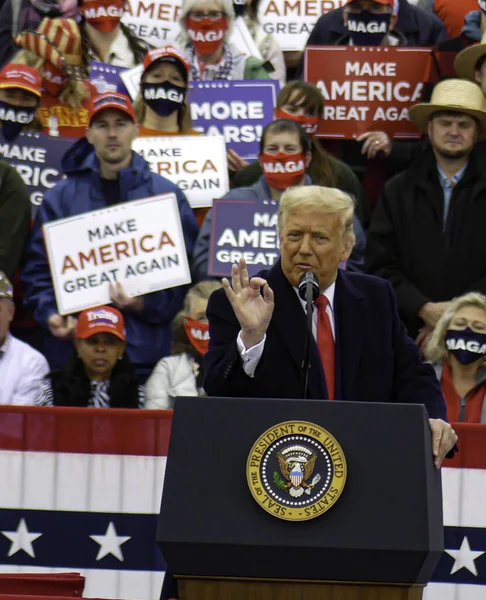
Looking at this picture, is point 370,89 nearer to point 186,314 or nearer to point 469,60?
point 469,60

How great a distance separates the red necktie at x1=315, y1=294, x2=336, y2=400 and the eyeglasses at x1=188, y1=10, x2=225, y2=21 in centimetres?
573

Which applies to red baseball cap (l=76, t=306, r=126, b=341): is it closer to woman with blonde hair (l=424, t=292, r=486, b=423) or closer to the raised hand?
woman with blonde hair (l=424, t=292, r=486, b=423)

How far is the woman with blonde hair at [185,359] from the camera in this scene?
6902 millimetres

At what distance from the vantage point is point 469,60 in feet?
27.9

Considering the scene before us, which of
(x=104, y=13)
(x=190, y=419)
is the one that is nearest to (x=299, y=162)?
(x=104, y=13)

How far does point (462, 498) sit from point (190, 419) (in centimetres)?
258

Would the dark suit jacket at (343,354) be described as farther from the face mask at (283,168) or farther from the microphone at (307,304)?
the face mask at (283,168)

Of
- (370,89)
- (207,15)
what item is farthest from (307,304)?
(207,15)

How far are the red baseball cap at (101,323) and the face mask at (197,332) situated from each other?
331mm

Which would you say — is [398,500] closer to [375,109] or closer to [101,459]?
[101,459]

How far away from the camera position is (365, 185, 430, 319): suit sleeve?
755 centimetres

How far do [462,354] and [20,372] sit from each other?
84.7 inches

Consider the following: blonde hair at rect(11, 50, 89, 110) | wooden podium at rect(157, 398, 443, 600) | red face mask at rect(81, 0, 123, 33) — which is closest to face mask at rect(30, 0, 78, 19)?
red face mask at rect(81, 0, 123, 33)

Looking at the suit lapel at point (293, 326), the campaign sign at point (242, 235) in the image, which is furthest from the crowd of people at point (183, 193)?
the suit lapel at point (293, 326)
